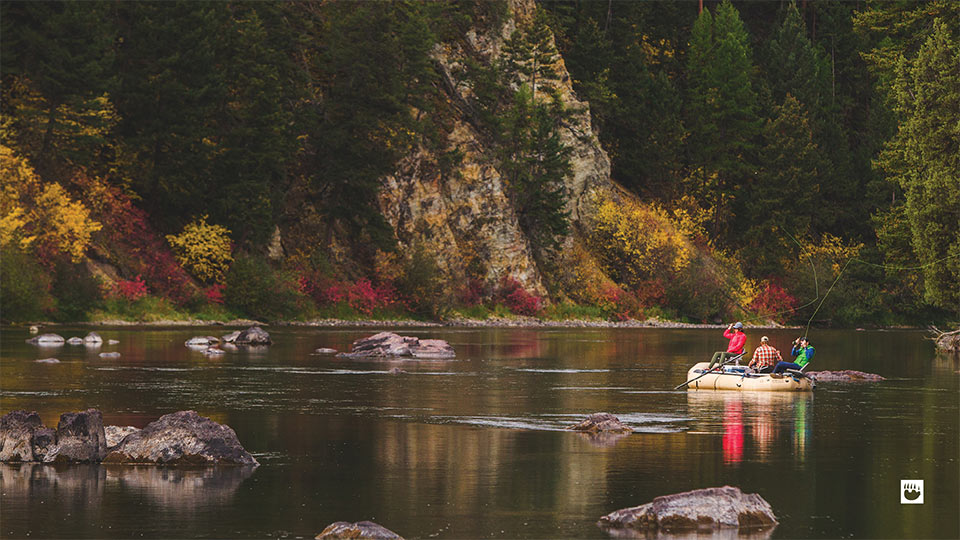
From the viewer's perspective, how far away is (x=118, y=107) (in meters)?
84.9

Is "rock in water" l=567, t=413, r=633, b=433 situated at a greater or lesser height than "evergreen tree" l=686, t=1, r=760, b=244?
lesser

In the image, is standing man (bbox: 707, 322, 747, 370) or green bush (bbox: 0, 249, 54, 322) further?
green bush (bbox: 0, 249, 54, 322)

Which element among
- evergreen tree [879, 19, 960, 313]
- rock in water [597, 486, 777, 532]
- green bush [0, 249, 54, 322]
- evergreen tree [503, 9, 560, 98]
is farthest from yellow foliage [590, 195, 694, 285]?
rock in water [597, 486, 777, 532]

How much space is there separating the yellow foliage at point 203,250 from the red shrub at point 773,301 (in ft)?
160

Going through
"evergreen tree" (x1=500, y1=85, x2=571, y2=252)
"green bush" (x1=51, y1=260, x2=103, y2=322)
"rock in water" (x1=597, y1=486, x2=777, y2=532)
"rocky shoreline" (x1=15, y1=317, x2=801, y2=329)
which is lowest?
"rocky shoreline" (x1=15, y1=317, x2=801, y2=329)

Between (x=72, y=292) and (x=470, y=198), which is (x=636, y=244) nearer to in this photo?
(x=470, y=198)

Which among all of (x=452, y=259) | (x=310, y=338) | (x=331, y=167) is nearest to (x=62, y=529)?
(x=310, y=338)

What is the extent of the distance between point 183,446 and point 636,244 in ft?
299

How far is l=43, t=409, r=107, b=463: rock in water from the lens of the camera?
22.5 meters

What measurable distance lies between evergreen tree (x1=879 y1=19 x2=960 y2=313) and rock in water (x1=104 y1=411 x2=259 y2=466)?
142ft

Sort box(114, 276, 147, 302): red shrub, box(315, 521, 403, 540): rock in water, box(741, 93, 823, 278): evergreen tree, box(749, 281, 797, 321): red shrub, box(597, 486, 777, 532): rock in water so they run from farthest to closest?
box(741, 93, 823, 278): evergreen tree
box(749, 281, 797, 321): red shrub
box(114, 276, 147, 302): red shrub
box(597, 486, 777, 532): rock in water
box(315, 521, 403, 540): rock in water

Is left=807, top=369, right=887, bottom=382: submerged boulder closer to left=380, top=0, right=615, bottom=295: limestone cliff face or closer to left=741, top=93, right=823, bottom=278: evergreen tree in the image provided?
left=380, top=0, right=615, bottom=295: limestone cliff face

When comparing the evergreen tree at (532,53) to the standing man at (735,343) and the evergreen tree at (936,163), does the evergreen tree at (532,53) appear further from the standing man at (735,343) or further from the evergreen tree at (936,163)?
the standing man at (735,343)

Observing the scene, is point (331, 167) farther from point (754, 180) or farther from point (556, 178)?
point (754, 180)
